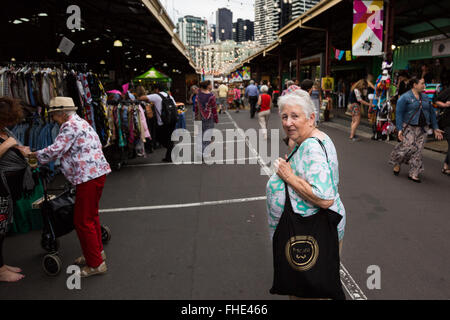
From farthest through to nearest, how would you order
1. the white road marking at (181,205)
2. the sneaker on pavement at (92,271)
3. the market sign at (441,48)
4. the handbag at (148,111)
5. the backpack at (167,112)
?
the market sign at (441,48) < the backpack at (167,112) < the handbag at (148,111) < the white road marking at (181,205) < the sneaker on pavement at (92,271)

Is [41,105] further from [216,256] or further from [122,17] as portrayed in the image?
[122,17]

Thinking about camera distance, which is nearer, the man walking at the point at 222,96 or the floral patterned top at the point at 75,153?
the floral patterned top at the point at 75,153

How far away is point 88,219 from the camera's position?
3.38 m

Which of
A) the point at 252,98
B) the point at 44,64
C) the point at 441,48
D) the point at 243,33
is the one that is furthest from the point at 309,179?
the point at 243,33

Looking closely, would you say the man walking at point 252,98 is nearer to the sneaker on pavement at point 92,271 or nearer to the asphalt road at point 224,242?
the asphalt road at point 224,242

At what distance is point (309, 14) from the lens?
14.9 meters

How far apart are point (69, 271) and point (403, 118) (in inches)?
244

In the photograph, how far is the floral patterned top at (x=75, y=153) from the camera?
319 cm

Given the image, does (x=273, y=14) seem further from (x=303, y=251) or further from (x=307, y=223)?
(x=303, y=251)

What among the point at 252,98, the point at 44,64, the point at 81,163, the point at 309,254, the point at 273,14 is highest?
the point at 273,14

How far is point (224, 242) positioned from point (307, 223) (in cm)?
232

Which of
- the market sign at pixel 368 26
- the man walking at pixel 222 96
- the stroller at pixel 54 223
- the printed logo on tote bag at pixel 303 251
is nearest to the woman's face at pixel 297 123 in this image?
the printed logo on tote bag at pixel 303 251

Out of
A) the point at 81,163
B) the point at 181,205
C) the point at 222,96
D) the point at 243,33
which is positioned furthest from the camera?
the point at 243,33

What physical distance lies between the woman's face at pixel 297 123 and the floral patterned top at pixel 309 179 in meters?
0.11
